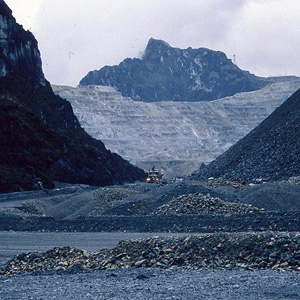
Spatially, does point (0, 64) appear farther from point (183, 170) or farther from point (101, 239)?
point (183, 170)

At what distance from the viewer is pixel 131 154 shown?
197m

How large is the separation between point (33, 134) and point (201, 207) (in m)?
40.6

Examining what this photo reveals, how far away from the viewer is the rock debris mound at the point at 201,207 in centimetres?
2847

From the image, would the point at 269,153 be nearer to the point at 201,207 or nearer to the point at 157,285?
the point at 201,207

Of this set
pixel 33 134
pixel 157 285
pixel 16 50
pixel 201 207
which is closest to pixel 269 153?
pixel 201 207

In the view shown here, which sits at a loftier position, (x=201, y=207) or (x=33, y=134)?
(x=33, y=134)

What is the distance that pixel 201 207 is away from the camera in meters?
28.9

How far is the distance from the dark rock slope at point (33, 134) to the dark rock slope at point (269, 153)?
1690 centimetres

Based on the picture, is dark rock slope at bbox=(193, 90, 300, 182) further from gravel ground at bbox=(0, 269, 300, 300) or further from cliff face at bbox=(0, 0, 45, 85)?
cliff face at bbox=(0, 0, 45, 85)

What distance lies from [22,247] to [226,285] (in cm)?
1209

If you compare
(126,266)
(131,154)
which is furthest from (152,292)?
(131,154)

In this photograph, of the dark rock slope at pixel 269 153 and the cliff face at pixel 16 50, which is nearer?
the dark rock slope at pixel 269 153

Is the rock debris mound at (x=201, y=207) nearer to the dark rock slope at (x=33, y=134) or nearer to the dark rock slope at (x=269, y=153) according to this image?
the dark rock slope at (x=269, y=153)

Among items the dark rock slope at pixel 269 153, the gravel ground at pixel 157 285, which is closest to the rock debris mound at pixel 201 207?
the gravel ground at pixel 157 285
